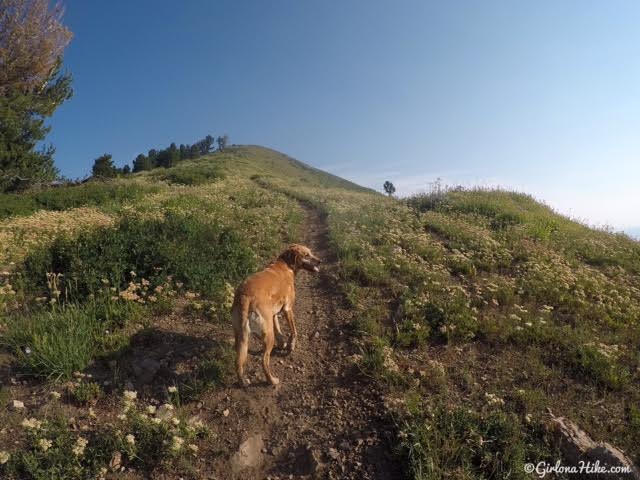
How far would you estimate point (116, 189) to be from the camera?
17.9m

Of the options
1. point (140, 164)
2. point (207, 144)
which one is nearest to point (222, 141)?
point (207, 144)

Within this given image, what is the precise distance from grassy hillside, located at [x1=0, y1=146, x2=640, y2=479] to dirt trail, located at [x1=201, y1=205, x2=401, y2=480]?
25cm

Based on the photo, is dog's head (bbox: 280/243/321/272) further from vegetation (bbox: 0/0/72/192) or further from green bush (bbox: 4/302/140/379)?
vegetation (bbox: 0/0/72/192)

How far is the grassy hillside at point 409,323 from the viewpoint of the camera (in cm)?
340

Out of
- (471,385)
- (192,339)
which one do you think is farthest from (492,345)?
(192,339)

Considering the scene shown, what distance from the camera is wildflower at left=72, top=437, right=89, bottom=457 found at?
3057 mm

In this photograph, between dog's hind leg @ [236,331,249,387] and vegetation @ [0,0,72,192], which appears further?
vegetation @ [0,0,72,192]

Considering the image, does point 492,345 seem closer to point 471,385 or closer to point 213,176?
point 471,385

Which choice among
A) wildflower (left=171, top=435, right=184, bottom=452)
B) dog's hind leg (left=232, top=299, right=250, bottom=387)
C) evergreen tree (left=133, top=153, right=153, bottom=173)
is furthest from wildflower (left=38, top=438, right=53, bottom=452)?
evergreen tree (left=133, top=153, right=153, bottom=173)

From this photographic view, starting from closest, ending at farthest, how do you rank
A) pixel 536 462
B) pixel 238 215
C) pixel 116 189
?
pixel 536 462, pixel 238 215, pixel 116 189

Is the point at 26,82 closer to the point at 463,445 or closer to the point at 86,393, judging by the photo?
the point at 86,393

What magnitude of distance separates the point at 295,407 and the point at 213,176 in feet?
89.9

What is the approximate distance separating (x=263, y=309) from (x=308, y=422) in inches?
55.2

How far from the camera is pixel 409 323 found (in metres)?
5.52
